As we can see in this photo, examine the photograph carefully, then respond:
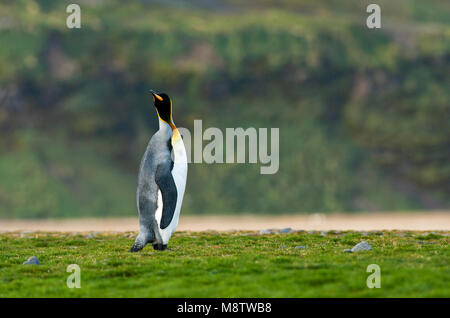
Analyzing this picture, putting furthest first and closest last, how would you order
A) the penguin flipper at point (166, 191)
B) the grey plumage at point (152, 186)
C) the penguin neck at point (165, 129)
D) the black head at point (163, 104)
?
the penguin neck at point (165, 129) < the black head at point (163, 104) < the grey plumage at point (152, 186) < the penguin flipper at point (166, 191)

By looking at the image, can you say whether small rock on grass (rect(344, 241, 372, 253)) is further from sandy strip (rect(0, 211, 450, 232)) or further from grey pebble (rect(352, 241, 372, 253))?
sandy strip (rect(0, 211, 450, 232))

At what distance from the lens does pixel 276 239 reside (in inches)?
1084

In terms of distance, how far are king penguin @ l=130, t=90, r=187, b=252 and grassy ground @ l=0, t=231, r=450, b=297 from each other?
70cm

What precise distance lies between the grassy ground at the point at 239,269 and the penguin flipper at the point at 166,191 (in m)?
1.12

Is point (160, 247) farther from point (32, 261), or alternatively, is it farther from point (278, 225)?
point (278, 225)

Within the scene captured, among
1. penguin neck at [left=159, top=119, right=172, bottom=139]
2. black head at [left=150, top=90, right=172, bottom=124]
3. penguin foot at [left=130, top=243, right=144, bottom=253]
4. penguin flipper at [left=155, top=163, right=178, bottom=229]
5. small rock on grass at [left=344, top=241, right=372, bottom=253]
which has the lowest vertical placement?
penguin foot at [left=130, top=243, right=144, bottom=253]

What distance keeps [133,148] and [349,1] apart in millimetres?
59319

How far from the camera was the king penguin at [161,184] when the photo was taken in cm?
2373

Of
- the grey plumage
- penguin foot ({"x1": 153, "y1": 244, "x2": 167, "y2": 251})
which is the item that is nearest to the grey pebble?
the grey plumage

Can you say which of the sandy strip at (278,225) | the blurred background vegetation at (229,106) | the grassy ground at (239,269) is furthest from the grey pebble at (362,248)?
the blurred background vegetation at (229,106)

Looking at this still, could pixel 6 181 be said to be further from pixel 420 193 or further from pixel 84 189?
pixel 420 193

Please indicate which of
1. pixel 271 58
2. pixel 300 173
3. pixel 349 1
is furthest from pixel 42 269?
pixel 349 1

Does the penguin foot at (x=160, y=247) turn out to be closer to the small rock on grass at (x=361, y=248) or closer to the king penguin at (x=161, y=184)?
the king penguin at (x=161, y=184)

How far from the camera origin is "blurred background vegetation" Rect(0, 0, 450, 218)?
3172 inches
